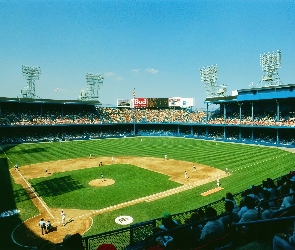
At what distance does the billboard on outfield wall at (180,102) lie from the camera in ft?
282

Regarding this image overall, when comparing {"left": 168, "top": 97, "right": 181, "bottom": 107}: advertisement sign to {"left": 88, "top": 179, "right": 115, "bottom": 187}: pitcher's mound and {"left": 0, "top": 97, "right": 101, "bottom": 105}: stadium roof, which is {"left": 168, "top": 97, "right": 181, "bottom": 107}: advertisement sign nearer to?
{"left": 0, "top": 97, "right": 101, "bottom": 105}: stadium roof

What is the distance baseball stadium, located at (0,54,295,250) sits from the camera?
7852 millimetres

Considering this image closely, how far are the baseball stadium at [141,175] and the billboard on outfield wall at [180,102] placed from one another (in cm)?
295

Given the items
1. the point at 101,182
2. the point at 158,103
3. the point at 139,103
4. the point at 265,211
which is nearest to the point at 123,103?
the point at 139,103

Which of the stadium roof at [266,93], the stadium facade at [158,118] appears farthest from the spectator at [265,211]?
the stadium roof at [266,93]

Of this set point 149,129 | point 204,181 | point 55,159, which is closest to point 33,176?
point 55,159

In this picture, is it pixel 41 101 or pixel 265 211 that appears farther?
pixel 41 101

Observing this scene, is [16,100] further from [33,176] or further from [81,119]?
[33,176]

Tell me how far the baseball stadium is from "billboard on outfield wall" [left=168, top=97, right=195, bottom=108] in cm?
295

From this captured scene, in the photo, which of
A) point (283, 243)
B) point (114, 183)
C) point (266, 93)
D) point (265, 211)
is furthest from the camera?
point (266, 93)

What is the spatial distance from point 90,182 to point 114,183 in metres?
2.70

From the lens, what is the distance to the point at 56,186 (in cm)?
2734

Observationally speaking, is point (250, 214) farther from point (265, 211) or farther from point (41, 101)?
point (41, 101)

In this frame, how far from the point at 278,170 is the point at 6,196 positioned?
28186 millimetres
